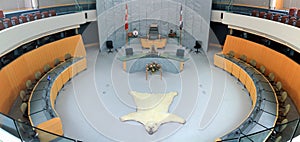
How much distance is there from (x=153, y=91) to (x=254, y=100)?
15.4 ft

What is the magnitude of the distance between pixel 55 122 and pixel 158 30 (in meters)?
12.8

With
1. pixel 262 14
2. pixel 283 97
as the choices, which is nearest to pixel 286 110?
pixel 283 97

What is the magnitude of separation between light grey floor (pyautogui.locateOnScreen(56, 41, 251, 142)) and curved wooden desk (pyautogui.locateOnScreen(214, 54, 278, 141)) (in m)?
0.47

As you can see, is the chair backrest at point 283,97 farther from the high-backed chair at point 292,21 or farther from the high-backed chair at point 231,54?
the high-backed chair at point 231,54

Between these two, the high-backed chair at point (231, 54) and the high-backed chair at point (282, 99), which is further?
the high-backed chair at point (231, 54)

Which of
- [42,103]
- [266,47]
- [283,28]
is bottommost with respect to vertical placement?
[42,103]

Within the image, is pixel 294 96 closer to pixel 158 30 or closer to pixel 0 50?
pixel 158 30

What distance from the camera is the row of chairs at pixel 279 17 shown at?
11.0m

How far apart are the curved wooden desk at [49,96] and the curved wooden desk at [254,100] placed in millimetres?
5530

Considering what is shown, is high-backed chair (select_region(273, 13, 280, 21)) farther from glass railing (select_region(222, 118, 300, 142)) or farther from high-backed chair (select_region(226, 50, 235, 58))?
glass railing (select_region(222, 118, 300, 142))

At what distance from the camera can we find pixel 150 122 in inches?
365

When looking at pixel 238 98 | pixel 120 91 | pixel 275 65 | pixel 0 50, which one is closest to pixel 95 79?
pixel 120 91

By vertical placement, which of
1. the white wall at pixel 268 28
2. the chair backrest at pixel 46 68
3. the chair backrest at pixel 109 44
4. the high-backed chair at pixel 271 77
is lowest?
the high-backed chair at pixel 271 77

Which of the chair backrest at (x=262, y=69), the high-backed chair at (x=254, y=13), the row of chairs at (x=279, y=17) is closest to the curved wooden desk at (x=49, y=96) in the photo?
the chair backrest at (x=262, y=69)
